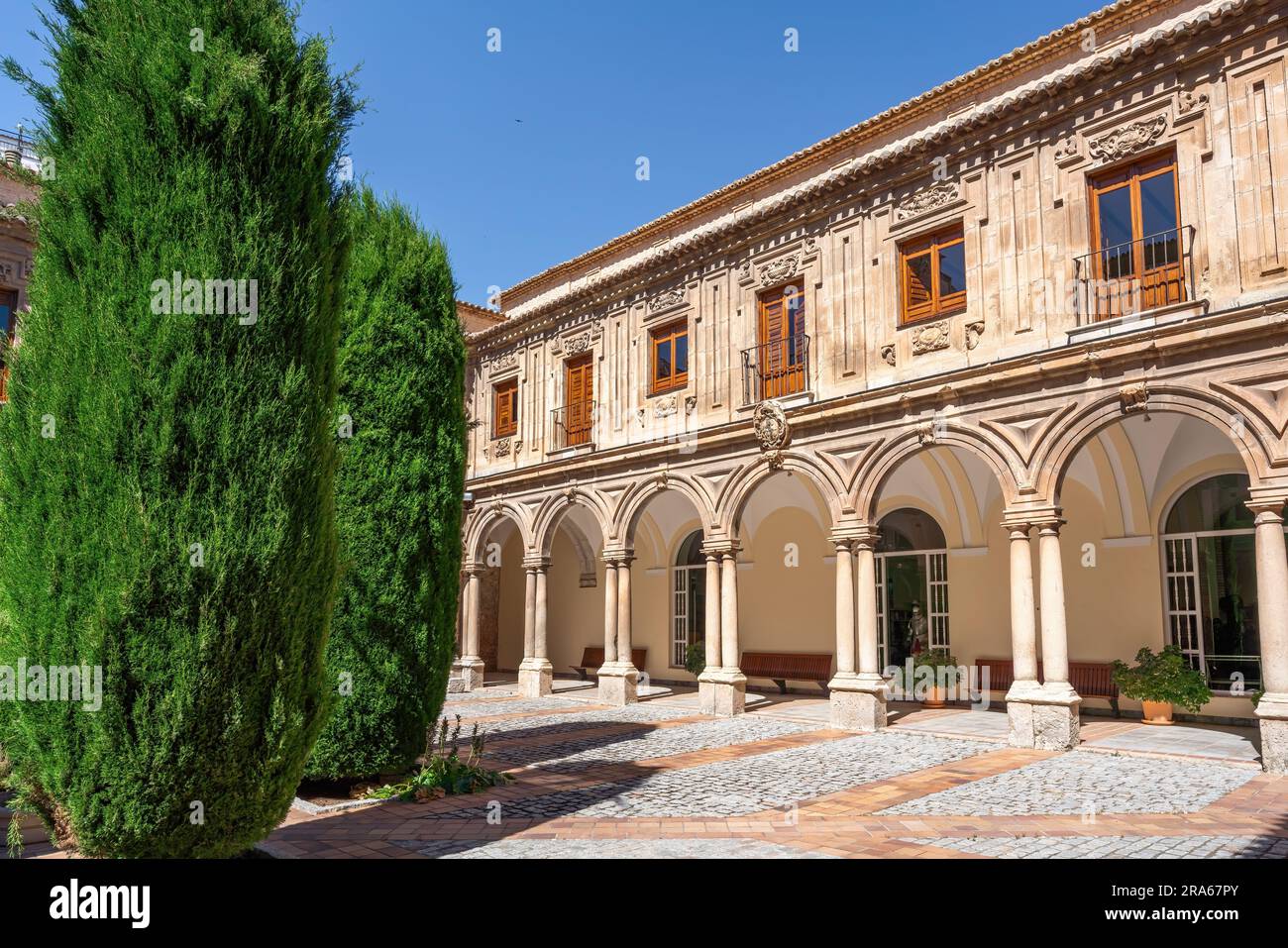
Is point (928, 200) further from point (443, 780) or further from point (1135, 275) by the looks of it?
point (443, 780)

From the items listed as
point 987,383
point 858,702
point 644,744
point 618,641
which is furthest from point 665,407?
point 644,744

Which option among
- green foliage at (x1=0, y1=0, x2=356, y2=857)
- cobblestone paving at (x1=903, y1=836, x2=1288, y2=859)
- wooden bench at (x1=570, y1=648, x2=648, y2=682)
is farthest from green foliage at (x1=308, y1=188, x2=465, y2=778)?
wooden bench at (x1=570, y1=648, x2=648, y2=682)

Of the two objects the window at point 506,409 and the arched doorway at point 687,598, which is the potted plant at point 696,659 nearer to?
the arched doorway at point 687,598

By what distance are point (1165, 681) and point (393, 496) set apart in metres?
9.89

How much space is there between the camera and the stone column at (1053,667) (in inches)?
402

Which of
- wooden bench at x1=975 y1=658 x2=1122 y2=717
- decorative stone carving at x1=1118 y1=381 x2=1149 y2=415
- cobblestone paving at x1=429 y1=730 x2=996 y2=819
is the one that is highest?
decorative stone carving at x1=1118 y1=381 x2=1149 y2=415

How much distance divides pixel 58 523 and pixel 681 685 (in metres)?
15.6

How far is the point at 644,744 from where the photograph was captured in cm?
1094

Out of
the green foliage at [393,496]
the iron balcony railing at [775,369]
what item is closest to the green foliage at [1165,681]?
the iron balcony railing at [775,369]

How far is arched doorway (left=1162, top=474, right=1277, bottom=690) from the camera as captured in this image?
1182cm

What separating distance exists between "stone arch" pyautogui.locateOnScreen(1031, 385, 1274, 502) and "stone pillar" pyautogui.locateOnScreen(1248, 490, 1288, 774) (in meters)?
0.34

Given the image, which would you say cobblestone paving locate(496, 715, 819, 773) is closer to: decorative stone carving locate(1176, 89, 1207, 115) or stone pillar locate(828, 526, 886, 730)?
stone pillar locate(828, 526, 886, 730)
